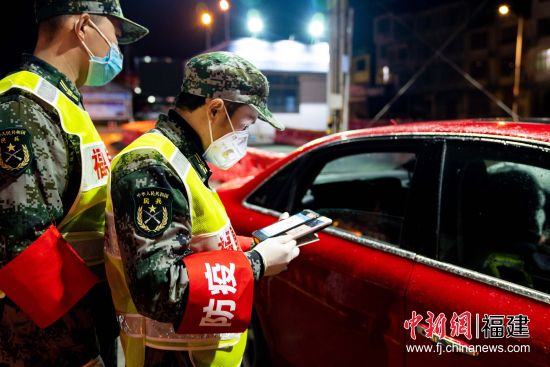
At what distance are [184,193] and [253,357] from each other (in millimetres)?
1576

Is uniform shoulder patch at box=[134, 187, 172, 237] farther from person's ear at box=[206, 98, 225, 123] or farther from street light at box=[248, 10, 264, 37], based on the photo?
street light at box=[248, 10, 264, 37]

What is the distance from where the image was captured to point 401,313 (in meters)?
1.60

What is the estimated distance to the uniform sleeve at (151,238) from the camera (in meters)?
1.05

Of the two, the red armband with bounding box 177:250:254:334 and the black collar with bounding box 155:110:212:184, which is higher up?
the black collar with bounding box 155:110:212:184

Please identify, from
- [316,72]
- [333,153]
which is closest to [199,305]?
[333,153]

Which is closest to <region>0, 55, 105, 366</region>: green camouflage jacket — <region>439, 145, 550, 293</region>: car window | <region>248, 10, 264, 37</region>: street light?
<region>439, 145, 550, 293</region>: car window

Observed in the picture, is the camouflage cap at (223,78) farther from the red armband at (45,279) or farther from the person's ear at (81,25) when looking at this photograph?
the red armband at (45,279)

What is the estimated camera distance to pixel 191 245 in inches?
48.9

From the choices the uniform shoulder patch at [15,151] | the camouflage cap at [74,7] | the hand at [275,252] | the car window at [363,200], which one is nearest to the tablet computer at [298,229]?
the hand at [275,252]

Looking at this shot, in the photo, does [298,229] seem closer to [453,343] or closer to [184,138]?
[184,138]

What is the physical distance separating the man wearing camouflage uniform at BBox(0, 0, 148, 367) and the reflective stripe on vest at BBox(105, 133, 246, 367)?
0.10 metres

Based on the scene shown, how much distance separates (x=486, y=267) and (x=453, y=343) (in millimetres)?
682

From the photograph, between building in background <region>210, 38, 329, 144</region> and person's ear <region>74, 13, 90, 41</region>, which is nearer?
person's ear <region>74, 13, 90, 41</region>

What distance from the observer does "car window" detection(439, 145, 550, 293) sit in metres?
1.79
